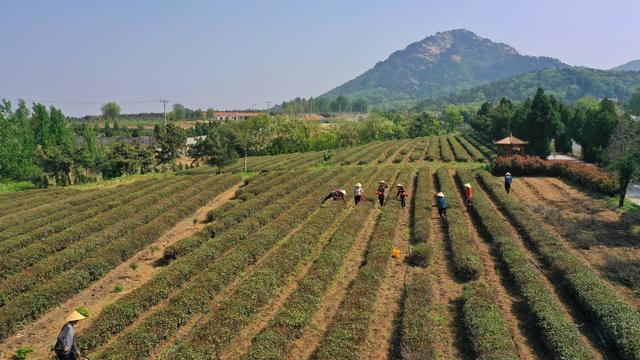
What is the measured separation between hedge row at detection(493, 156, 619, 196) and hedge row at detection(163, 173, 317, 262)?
55.4ft

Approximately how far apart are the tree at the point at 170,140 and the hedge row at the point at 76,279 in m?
34.7

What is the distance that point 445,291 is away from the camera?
557 inches

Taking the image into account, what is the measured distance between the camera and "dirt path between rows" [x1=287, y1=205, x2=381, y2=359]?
11.0 m

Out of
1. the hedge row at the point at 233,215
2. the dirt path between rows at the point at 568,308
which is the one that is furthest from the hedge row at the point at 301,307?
the dirt path between rows at the point at 568,308

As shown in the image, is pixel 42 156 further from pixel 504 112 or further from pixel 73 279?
pixel 504 112

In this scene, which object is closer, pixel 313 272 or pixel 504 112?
pixel 313 272

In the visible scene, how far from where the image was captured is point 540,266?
1582 cm

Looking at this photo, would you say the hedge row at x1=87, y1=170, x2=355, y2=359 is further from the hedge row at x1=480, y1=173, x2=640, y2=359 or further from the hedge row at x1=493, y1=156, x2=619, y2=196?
the hedge row at x1=493, y1=156, x2=619, y2=196

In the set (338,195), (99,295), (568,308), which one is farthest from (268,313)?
(338,195)

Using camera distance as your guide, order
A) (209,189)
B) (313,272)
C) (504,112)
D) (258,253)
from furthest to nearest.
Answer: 1. (504,112)
2. (209,189)
3. (258,253)
4. (313,272)

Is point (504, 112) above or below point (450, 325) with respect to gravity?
above

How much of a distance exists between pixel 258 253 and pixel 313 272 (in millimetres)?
3638

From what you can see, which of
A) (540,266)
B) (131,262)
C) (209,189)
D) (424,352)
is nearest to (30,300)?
(131,262)

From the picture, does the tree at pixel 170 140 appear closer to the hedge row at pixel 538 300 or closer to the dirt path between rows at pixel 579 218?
the dirt path between rows at pixel 579 218
